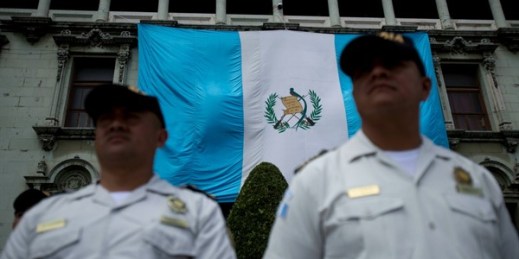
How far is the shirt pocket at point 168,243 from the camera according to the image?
82.4 inches

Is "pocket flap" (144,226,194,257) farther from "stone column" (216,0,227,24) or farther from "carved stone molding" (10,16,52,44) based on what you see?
"carved stone molding" (10,16,52,44)

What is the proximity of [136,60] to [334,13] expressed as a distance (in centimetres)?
669

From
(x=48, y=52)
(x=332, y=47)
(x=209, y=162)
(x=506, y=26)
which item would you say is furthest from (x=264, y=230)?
(x=506, y=26)

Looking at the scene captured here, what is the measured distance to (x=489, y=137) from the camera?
11.7 m

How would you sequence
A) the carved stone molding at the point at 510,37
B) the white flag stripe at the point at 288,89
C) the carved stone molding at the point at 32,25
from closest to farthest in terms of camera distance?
the white flag stripe at the point at 288,89
the carved stone molding at the point at 32,25
the carved stone molding at the point at 510,37

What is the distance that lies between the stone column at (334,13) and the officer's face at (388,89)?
11.9 m

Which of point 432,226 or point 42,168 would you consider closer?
point 432,226

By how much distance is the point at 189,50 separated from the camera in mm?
11070

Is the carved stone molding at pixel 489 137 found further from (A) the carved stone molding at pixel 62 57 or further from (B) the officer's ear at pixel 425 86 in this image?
(A) the carved stone molding at pixel 62 57

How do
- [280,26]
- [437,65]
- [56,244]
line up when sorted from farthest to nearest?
1. [437,65]
2. [280,26]
3. [56,244]

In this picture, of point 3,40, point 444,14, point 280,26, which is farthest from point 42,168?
point 444,14

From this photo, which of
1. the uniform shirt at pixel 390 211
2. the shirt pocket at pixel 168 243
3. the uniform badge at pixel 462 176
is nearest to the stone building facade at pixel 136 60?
the shirt pocket at pixel 168 243

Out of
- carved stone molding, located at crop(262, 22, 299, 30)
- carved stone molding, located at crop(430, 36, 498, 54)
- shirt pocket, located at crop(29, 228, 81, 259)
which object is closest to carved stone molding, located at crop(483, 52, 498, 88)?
carved stone molding, located at crop(430, 36, 498, 54)

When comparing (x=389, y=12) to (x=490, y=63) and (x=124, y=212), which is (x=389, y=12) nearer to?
(x=490, y=63)
